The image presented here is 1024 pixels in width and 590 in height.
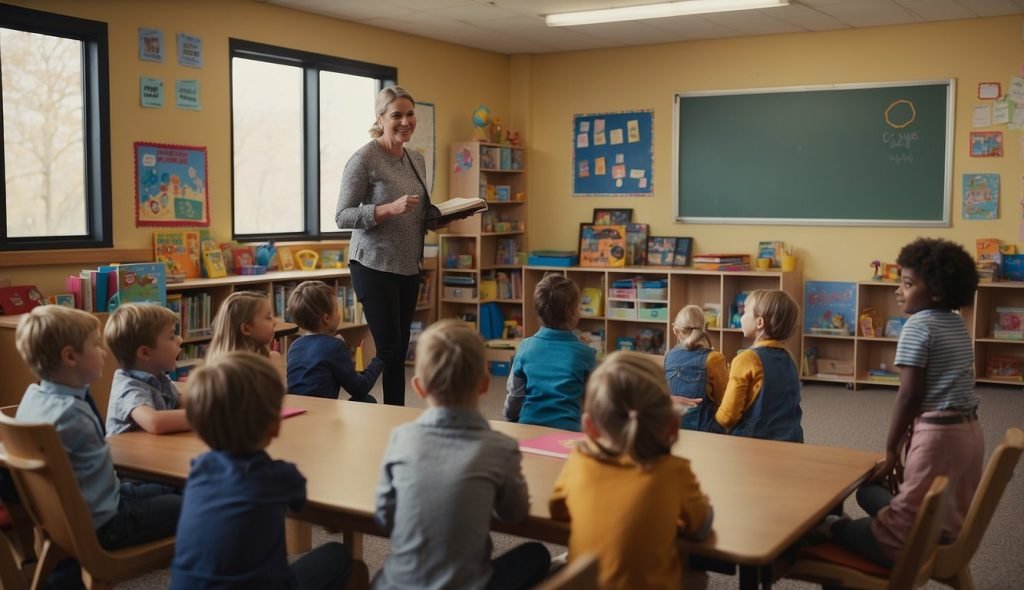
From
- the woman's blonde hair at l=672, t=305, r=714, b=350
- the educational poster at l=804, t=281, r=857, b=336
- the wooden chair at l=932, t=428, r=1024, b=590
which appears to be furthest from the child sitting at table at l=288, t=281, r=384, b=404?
the educational poster at l=804, t=281, r=857, b=336

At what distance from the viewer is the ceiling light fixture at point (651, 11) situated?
6558 millimetres

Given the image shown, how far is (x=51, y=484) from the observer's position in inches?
88.9

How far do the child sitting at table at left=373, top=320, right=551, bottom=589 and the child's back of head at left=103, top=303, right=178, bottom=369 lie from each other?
993 millimetres

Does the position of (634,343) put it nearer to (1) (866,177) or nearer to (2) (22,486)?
(1) (866,177)

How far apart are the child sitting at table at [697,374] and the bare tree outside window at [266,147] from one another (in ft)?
12.6

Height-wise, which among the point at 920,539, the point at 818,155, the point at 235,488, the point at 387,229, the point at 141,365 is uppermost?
the point at 818,155

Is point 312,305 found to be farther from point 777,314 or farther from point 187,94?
point 187,94

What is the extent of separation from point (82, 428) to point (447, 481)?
3.19ft

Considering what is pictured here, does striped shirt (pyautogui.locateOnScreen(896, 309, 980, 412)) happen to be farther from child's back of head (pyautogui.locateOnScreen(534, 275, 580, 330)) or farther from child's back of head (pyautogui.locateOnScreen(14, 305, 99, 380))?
child's back of head (pyautogui.locateOnScreen(14, 305, 99, 380))

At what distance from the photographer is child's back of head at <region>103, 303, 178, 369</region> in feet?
8.95

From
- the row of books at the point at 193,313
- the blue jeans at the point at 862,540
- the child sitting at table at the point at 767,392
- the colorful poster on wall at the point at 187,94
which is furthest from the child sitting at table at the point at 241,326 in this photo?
the colorful poster on wall at the point at 187,94

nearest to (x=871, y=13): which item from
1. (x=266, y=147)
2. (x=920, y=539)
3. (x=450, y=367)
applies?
(x=266, y=147)

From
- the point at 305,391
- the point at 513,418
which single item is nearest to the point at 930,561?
the point at 513,418

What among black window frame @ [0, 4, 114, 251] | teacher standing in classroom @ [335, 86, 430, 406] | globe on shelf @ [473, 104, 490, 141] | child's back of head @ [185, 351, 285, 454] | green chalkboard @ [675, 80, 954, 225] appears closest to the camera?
child's back of head @ [185, 351, 285, 454]
